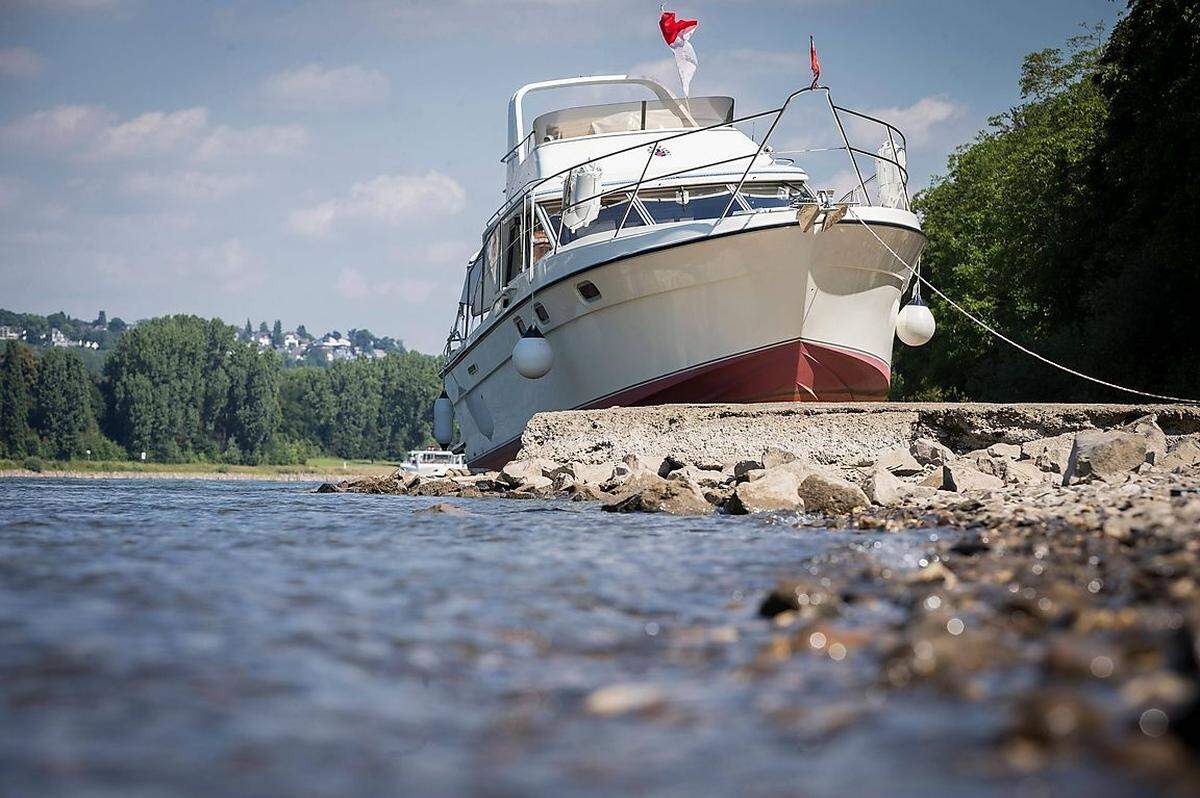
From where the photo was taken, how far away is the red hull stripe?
15148 mm

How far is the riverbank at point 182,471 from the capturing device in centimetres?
8489

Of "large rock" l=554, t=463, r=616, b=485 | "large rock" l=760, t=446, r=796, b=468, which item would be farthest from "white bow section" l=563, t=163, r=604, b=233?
"large rock" l=760, t=446, r=796, b=468

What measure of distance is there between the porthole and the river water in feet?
31.1

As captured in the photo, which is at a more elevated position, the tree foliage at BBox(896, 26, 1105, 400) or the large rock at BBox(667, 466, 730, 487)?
the tree foliage at BBox(896, 26, 1105, 400)

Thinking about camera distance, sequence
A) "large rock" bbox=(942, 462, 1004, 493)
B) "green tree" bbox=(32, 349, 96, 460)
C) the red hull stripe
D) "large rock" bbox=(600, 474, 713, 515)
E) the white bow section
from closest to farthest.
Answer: "large rock" bbox=(942, 462, 1004, 493) < "large rock" bbox=(600, 474, 713, 515) < the red hull stripe < the white bow section < "green tree" bbox=(32, 349, 96, 460)

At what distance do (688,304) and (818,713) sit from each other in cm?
1244

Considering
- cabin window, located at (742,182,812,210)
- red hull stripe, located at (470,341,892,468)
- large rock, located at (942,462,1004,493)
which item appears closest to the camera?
large rock, located at (942,462,1004,493)

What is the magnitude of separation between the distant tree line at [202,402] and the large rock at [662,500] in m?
93.3

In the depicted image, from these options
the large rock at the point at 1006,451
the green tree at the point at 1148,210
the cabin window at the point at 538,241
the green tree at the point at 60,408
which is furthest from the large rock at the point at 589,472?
the green tree at the point at 60,408

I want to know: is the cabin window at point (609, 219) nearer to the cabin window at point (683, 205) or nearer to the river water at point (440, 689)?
the cabin window at point (683, 205)

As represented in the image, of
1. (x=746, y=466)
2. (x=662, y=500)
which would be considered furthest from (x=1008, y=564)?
(x=746, y=466)

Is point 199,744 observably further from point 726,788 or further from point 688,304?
point 688,304

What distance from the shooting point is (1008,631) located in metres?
3.58

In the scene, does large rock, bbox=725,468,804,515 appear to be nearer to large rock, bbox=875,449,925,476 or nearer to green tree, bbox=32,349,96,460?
large rock, bbox=875,449,925,476
